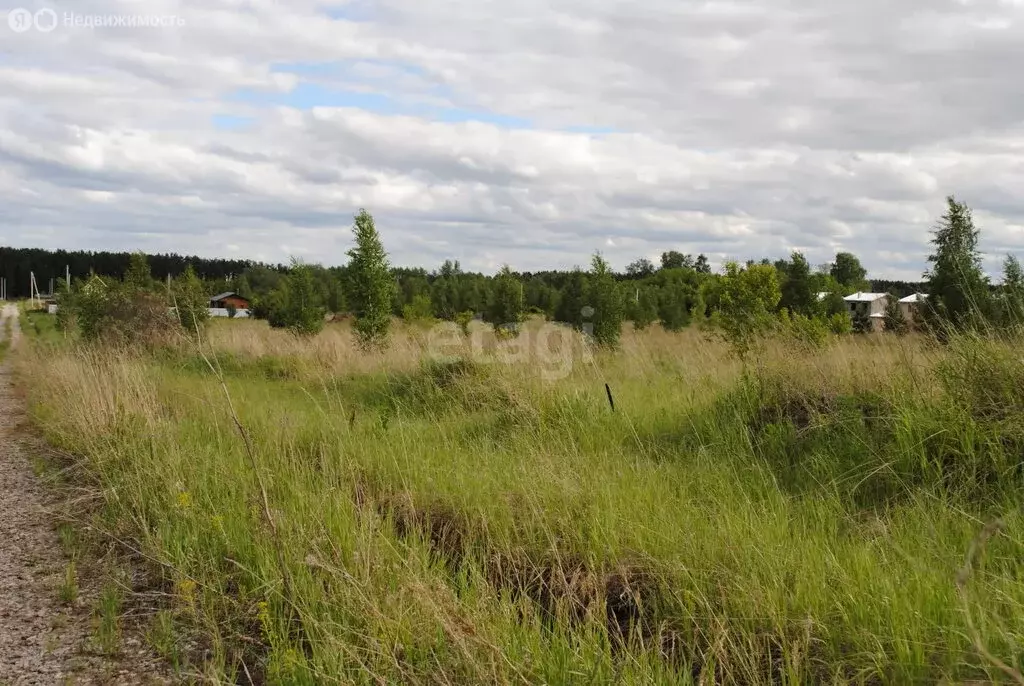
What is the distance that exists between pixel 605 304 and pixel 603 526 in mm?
17580

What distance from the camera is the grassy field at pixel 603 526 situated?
9.36ft

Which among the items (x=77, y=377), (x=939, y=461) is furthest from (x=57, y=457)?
(x=939, y=461)

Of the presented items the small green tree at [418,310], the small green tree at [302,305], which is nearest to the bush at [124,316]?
the small green tree at [302,305]

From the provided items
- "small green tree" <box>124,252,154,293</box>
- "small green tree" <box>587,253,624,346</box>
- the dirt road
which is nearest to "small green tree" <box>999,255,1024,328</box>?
the dirt road

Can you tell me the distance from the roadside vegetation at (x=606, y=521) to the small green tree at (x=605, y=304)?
39.7ft

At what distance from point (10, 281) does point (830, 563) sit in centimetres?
15831

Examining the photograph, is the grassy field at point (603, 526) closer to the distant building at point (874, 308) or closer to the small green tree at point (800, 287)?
the distant building at point (874, 308)

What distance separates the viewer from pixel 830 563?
3.29 meters

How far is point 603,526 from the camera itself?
3977 millimetres

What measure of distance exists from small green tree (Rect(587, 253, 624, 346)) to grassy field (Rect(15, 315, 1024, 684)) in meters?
12.9

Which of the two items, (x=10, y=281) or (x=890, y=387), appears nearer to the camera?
(x=890, y=387)

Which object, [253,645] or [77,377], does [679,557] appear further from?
[77,377]

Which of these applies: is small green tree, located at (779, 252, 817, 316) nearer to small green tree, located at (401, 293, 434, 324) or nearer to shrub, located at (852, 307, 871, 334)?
shrub, located at (852, 307, 871, 334)

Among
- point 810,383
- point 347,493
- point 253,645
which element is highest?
point 810,383
